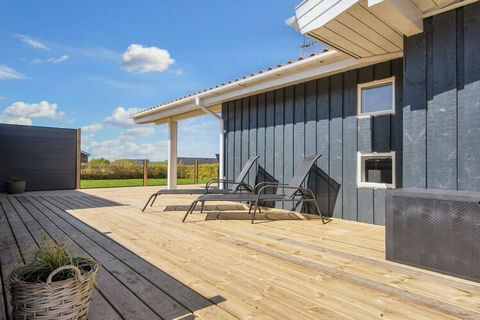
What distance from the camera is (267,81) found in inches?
232

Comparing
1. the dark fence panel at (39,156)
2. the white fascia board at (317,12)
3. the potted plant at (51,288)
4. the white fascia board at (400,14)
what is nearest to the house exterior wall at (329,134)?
the white fascia board at (400,14)

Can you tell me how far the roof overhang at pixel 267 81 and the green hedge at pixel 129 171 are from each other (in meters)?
6.31

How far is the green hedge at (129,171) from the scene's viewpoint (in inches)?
562

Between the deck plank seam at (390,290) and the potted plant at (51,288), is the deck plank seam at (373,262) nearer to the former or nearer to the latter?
the deck plank seam at (390,290)

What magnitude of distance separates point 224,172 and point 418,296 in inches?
228

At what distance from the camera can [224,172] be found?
7531 millimetres

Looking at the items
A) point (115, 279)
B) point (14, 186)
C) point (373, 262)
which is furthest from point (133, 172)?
point (373, 262)

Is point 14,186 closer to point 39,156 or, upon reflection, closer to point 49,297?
point 39,156

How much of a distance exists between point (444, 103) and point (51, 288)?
3766 millimetres

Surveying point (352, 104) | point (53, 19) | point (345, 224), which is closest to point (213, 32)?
→ point (53, 19)

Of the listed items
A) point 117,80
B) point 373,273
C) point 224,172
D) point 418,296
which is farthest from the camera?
point 117,80

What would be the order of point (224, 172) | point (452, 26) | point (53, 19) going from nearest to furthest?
point (452, 26) → point (224, 172) → point (53, 19)

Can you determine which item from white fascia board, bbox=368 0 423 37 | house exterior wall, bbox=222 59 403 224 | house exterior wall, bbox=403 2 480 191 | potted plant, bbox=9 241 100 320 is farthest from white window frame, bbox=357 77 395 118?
potted plant, bbox=9 241 100 320

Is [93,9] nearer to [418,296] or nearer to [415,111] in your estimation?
[415,111]
